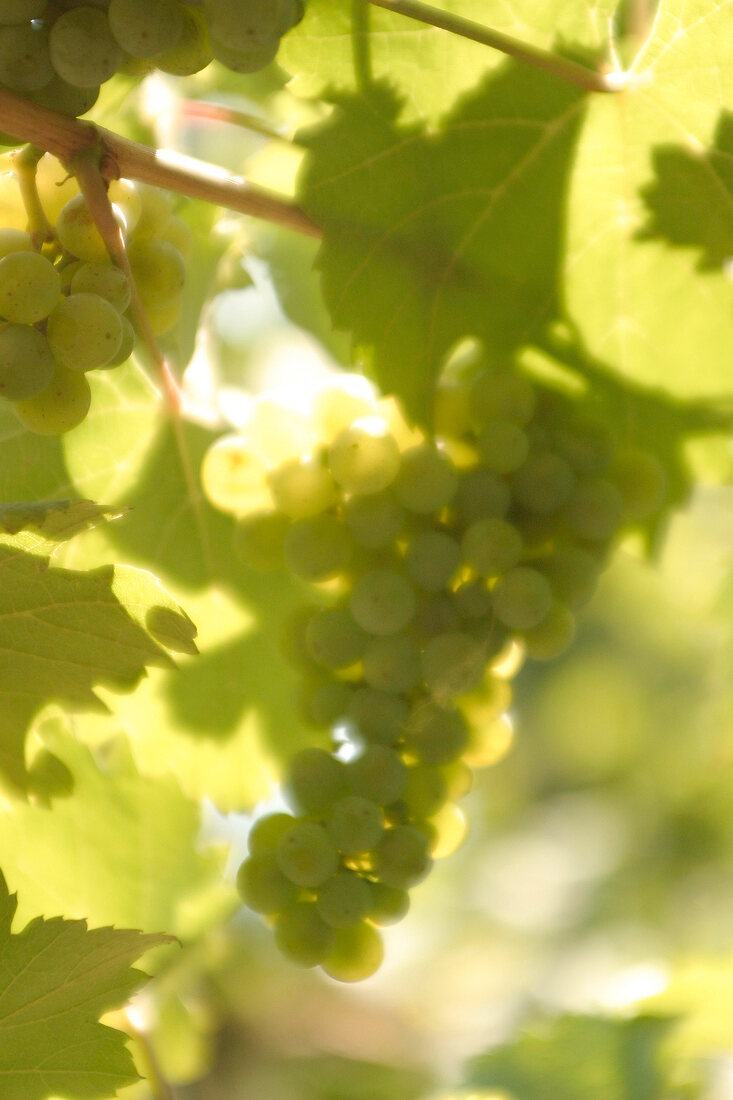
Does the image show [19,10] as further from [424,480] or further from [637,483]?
[637,483]

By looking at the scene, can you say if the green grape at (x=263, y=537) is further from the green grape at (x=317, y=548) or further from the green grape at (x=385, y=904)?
the green grape at (x=385, y=904)

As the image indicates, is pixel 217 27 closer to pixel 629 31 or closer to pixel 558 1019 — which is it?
pixel 629 31

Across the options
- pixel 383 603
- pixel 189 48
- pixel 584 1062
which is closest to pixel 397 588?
pixel 383 603

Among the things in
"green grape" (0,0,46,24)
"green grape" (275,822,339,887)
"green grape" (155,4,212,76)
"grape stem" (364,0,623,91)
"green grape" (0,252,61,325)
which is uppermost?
"grape stem" (364,0,623,91)

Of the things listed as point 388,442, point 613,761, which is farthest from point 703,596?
point 388,442

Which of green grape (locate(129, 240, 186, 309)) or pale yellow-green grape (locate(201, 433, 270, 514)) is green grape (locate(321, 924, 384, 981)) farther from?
green grape (locate(129, 240, 186, 309))

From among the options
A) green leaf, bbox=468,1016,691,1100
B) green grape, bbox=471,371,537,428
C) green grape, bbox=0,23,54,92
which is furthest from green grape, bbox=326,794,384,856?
green leaf, bbox=468,1016,691,1100
